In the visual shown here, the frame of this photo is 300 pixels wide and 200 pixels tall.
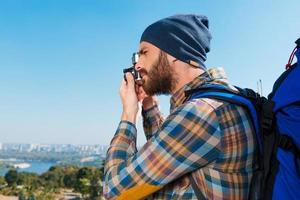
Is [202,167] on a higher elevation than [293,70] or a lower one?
lower

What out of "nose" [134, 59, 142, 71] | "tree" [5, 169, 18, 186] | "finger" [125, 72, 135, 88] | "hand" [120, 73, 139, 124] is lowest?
"hand" [120, 73, 139, 124]

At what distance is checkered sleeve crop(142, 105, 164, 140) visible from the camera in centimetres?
216

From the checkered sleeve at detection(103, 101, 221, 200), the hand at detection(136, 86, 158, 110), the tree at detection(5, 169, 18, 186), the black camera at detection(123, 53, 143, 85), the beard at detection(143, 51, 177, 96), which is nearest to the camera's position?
the checkered sleeve at detection(103, 101, 221, 200)

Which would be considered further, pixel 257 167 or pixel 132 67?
pixel 132 67

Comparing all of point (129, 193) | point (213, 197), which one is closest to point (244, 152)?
point (213, 197)

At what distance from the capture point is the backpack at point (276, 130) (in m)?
1.37

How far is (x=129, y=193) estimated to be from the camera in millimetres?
1620

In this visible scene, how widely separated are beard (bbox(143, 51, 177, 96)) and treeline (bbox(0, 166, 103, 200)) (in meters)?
44.4

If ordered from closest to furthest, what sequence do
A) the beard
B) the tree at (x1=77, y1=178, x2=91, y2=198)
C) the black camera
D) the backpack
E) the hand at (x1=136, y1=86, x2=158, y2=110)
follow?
1. the backpack
2. the beard
3. the black camera
4. the hand at (x1=136, y1=86, x2=158, y2=110)
5. the tree at (x1=77, y1=178, x2=91, y2=198)

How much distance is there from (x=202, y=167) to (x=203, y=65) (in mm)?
503

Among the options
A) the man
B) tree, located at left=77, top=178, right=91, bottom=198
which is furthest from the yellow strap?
tree, located at left=77, top=178, right=91, bottom=198

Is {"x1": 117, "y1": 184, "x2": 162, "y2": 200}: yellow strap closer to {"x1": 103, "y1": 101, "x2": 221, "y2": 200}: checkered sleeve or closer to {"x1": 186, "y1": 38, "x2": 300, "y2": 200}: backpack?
{"x1": 103, "y1": 101, "x2": 221, "y2": 200}: checkered sleeve

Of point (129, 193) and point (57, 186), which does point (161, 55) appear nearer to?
point (129, 193)

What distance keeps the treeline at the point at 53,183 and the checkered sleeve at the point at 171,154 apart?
44551 millimetres
